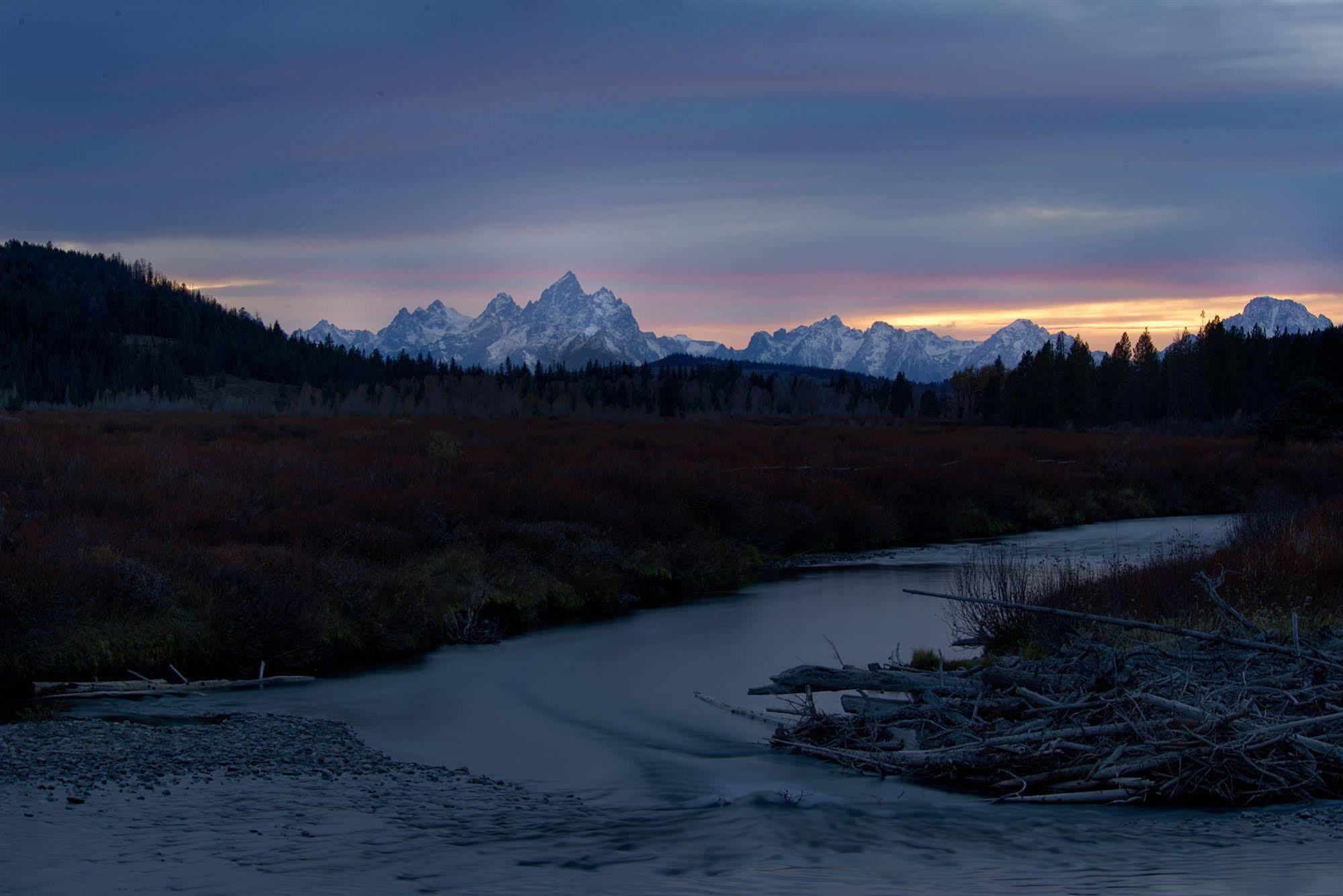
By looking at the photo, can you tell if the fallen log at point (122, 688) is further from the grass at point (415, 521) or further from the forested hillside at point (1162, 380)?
the forested hillside at point (1162, 380)

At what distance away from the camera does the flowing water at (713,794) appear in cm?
785

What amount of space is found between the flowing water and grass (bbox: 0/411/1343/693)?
1494 millimetres

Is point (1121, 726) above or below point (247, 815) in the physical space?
above

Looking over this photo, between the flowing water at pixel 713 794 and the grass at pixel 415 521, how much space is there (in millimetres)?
1494

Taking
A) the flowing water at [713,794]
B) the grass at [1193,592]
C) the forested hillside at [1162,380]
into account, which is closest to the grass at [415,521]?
the flowing water at [713,794]

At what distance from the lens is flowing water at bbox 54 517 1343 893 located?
7848 millimetres

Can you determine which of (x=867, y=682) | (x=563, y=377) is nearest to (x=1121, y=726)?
(x=867, y=682)

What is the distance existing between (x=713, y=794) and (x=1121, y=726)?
12.2 ft

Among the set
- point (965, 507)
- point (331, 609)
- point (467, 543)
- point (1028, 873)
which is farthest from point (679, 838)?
point (965, 507)

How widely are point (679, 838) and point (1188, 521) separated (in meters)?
33.3

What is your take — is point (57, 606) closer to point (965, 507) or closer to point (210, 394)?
point (965, 507)

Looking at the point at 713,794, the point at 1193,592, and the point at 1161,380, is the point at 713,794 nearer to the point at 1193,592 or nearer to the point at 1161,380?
the point at 1193,592

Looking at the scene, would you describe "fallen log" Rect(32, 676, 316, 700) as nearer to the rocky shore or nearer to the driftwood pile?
the rocky shore

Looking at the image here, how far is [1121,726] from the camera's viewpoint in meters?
9.19
